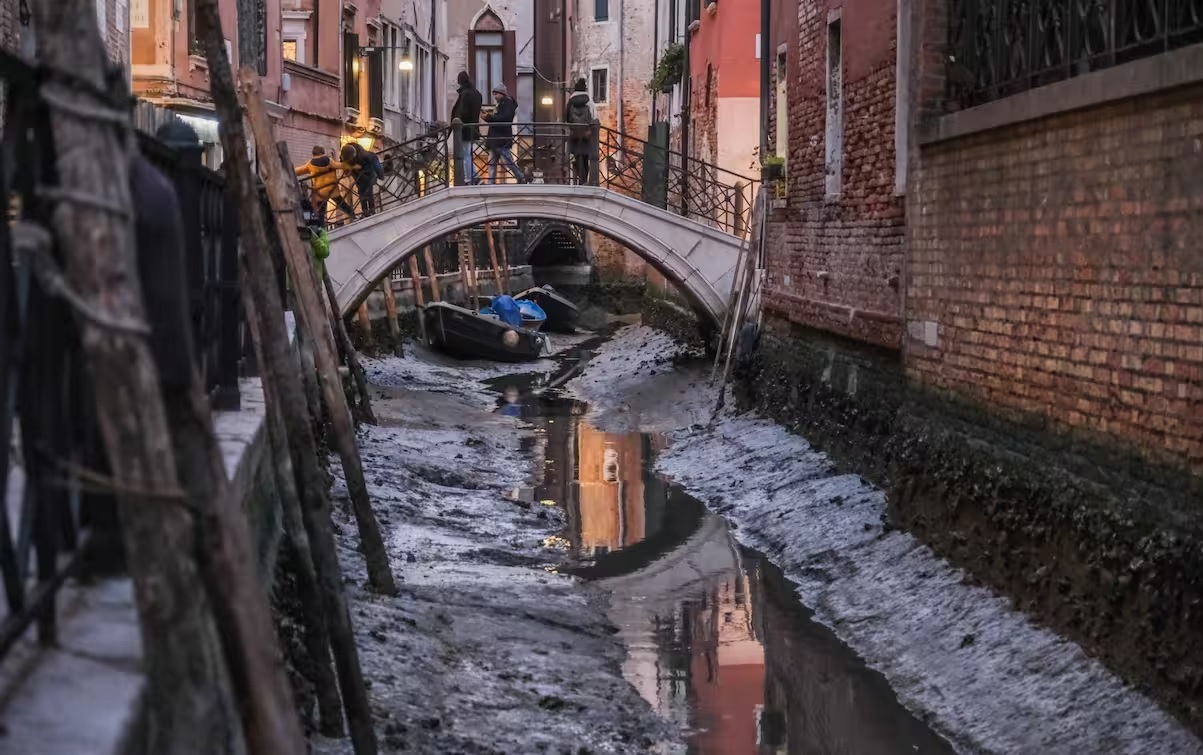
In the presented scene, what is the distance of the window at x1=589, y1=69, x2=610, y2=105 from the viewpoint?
41.6 meters

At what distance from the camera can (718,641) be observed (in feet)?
29.6

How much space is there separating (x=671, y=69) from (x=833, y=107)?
15.8 m

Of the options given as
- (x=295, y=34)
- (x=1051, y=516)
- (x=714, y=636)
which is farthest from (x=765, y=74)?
(x=295, y=34)

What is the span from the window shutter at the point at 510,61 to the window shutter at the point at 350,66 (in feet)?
55.3

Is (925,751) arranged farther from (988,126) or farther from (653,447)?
(653,447)

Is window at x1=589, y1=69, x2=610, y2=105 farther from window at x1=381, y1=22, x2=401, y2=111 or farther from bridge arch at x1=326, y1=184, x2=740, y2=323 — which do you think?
bridge arch at x1=326, y1=184, x2=740, y2=323

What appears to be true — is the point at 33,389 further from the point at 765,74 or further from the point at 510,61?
the point at 510,61

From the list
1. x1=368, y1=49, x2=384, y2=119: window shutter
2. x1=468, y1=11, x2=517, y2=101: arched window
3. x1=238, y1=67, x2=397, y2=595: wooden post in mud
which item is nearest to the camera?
x1=238, y1=67, x2=397, y2=595: wooden post in mud

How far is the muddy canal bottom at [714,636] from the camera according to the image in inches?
291

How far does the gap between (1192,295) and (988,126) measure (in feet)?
8.68

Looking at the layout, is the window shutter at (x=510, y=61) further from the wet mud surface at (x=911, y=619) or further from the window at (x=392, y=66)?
the wet mud surface at (x=911, y=619)

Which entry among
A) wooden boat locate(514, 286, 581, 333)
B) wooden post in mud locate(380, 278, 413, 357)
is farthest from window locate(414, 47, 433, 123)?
wooden post in mud locate(380, 278, 413, 357)

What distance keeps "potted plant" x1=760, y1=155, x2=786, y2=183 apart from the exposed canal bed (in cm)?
217

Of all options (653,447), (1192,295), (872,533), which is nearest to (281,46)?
(653,447)
